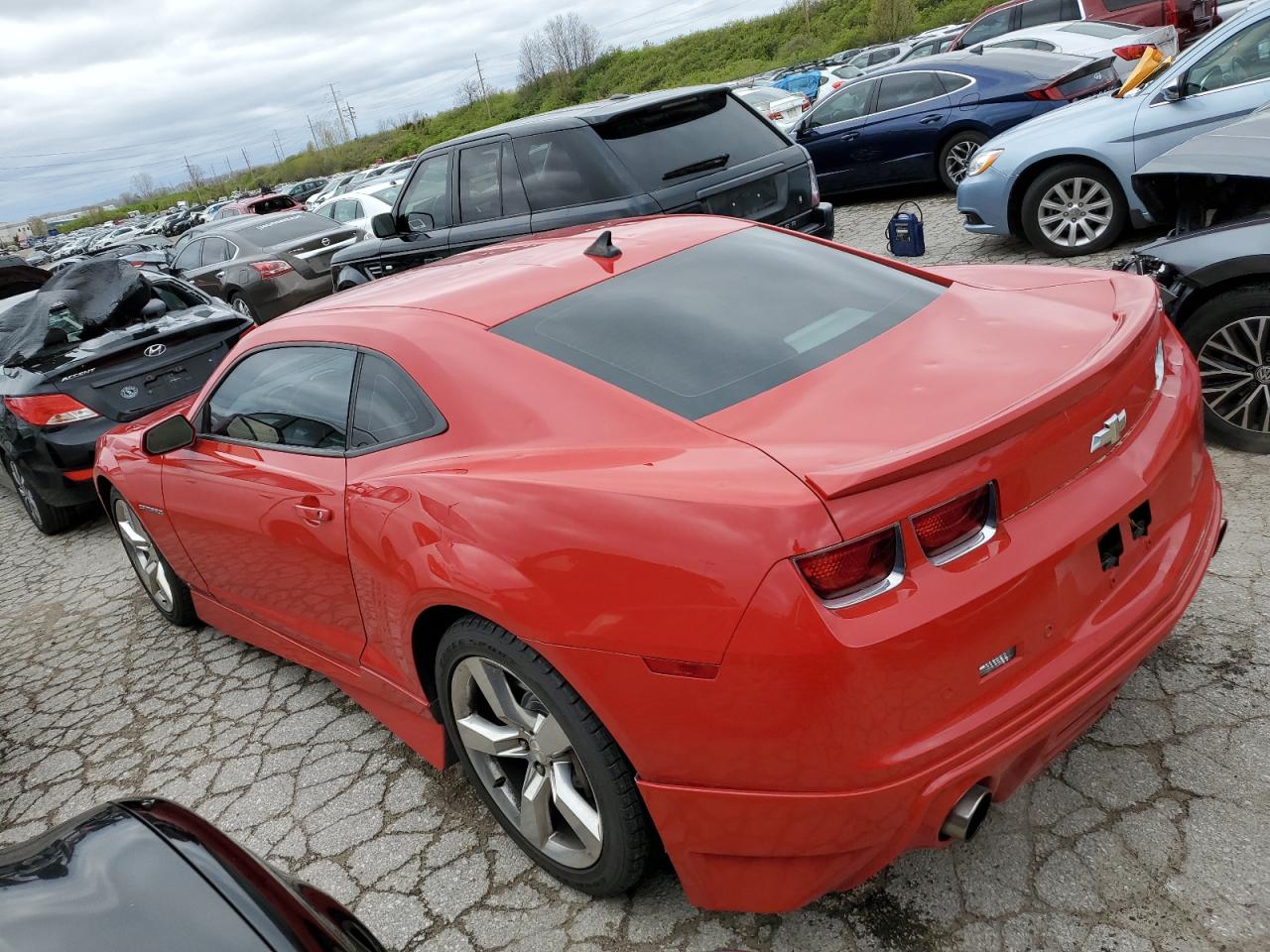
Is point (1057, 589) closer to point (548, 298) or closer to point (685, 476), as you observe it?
point (685, 476)

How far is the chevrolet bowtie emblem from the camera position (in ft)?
6.66

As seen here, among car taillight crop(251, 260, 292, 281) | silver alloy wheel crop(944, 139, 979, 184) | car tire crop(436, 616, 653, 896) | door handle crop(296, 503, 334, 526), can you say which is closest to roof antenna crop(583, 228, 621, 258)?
door handle crop(296, 503, 334, 526)

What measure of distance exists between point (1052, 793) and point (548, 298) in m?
1.85

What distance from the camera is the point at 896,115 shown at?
10.5 meters

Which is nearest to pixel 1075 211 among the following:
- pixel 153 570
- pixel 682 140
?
pixel 682 140

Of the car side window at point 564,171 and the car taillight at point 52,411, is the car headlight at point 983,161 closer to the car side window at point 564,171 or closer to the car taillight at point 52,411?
the car side window at point 564,171

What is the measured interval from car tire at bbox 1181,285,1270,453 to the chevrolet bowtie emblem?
1880 millimetres

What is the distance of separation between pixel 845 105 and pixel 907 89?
2.77 ft

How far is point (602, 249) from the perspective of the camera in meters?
2.88

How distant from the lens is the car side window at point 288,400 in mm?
2850

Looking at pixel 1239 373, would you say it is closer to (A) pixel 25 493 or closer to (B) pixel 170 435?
(B) pixel 170 435

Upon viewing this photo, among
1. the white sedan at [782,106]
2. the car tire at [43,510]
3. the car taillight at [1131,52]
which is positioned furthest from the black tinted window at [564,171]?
the white sedan at [782,106]

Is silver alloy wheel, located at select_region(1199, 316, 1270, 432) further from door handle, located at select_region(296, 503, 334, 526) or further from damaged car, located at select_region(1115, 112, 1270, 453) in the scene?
door handle, located at select_region(296, 503, 334, 526)

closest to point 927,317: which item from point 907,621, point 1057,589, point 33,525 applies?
point 1057,589
